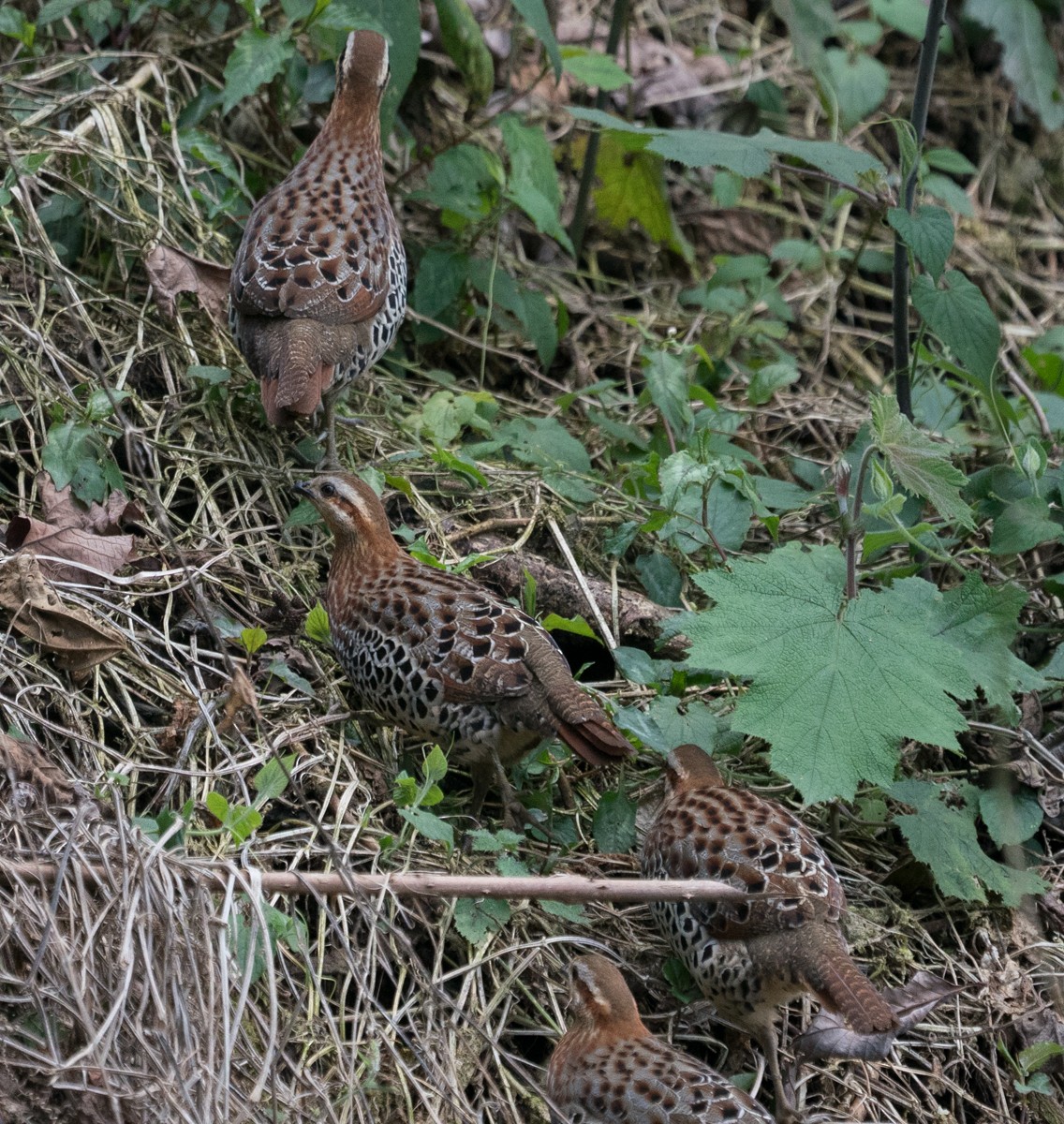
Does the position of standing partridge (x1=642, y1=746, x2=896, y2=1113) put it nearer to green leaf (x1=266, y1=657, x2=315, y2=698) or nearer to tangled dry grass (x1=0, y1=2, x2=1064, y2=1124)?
tangled dry grass (x1=0, y1=2, x2=1064, y2=1124)

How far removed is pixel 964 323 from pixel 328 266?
2245mm

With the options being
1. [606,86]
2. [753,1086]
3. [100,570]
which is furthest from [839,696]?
[606,86]

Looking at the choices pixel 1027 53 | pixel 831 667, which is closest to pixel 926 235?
pixel 831 667

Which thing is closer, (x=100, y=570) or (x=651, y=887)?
(x=651, y=887)

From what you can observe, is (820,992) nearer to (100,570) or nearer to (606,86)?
(100,570)

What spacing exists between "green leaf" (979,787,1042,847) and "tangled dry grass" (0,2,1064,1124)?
20 centimetres

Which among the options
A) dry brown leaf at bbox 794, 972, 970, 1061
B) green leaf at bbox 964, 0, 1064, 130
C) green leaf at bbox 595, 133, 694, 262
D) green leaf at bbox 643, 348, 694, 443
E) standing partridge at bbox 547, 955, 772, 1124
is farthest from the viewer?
green leaf at bbox 964, 0, 1064, 130

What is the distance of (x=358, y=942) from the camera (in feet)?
12.8

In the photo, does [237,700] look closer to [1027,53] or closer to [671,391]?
[671,391]

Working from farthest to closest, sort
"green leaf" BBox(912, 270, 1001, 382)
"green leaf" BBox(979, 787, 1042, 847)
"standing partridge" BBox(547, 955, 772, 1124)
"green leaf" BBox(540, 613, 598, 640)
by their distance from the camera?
"green leaf" BBox(912, 270, 1001, 382) → "green leaf" BBox(540, 613, 598, 640) → "green leaf" BBox(979, 787, 1042, 847) → "standing partridge" BBox(547, 955, 772, 1124)

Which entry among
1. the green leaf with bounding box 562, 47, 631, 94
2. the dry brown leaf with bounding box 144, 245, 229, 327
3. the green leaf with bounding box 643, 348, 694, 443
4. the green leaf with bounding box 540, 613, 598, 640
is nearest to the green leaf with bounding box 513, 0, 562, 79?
the green leaf with bounding box 562, 47, 631, 94

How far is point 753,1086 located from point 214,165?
4.12 meters

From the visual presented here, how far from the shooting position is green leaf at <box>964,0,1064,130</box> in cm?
819

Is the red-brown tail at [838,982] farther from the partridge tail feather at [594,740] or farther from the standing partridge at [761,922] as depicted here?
the partridge tail feather at [594,740]
